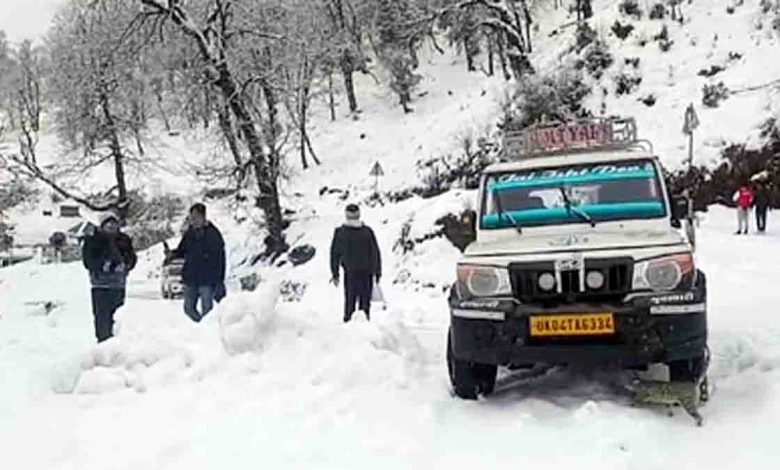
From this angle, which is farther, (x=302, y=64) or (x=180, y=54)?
(x=302, y=64)

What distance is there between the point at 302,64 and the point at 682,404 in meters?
37.3

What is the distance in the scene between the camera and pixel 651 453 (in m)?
5.82

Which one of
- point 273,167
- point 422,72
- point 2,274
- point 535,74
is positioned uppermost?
point 422,72

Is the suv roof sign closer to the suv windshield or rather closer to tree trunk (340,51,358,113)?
the suv windshield

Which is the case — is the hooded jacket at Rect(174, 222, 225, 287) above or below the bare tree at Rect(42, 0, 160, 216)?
below

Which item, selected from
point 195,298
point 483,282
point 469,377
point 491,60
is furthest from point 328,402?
point 491,60

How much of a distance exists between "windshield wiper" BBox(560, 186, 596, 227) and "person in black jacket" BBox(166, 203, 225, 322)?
458 centimetres

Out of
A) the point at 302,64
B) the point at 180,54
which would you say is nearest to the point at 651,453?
the point at 180,54

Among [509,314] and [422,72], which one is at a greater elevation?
[422,72]

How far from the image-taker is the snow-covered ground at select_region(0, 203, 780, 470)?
6.04 metres

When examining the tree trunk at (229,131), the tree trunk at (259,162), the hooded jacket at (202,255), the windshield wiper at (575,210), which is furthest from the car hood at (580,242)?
the tree trunk at (229,131)

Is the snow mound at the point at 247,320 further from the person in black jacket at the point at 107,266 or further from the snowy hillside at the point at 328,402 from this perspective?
the person in black jacket at the point at 107,266

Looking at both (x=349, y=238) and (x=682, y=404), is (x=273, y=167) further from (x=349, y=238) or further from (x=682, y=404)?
(x=682, y=404)

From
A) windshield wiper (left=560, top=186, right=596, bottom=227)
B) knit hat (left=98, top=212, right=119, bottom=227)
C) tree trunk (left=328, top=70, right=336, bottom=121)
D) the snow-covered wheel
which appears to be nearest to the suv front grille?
the snow-covered wheel
